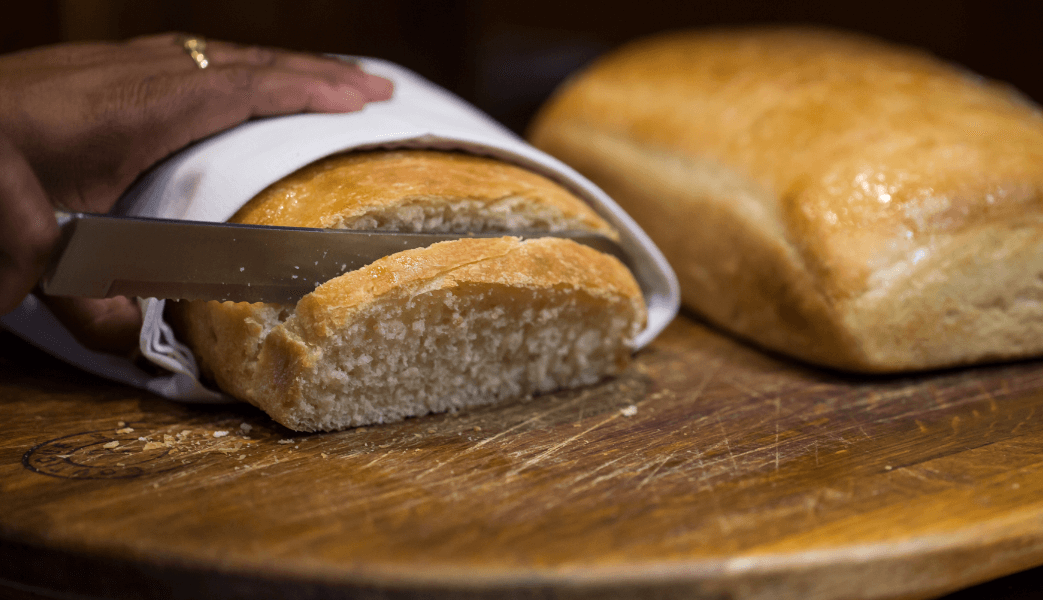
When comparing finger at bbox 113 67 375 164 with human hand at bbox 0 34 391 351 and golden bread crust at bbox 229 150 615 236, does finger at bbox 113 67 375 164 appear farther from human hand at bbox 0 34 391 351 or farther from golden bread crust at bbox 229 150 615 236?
golden bread crust at bbox 229 150 615 236

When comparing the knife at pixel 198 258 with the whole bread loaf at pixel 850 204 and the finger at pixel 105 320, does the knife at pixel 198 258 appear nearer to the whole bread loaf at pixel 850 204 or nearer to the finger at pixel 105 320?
the finger at pixel 105 320

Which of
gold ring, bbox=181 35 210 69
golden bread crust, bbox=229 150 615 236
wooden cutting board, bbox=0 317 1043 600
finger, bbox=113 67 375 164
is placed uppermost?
gold ring, bbox=181 35 210 69

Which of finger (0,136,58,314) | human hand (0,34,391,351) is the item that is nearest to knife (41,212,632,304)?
finger (0,136,58,314)

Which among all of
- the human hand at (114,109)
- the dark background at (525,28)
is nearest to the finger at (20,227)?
the human hand at (114,109)

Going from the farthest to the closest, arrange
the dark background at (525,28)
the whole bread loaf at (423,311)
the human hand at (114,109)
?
1. the dark background at (525,28)
2. the human hand at (114,109)
3. the whole bread loaf at (423,311)

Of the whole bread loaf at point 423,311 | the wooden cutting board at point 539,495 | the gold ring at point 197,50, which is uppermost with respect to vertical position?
the gold ring at point 197,50

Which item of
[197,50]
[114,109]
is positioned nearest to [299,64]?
[197,50]

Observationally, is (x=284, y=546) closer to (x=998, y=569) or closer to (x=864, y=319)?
(x=998, y=569)
